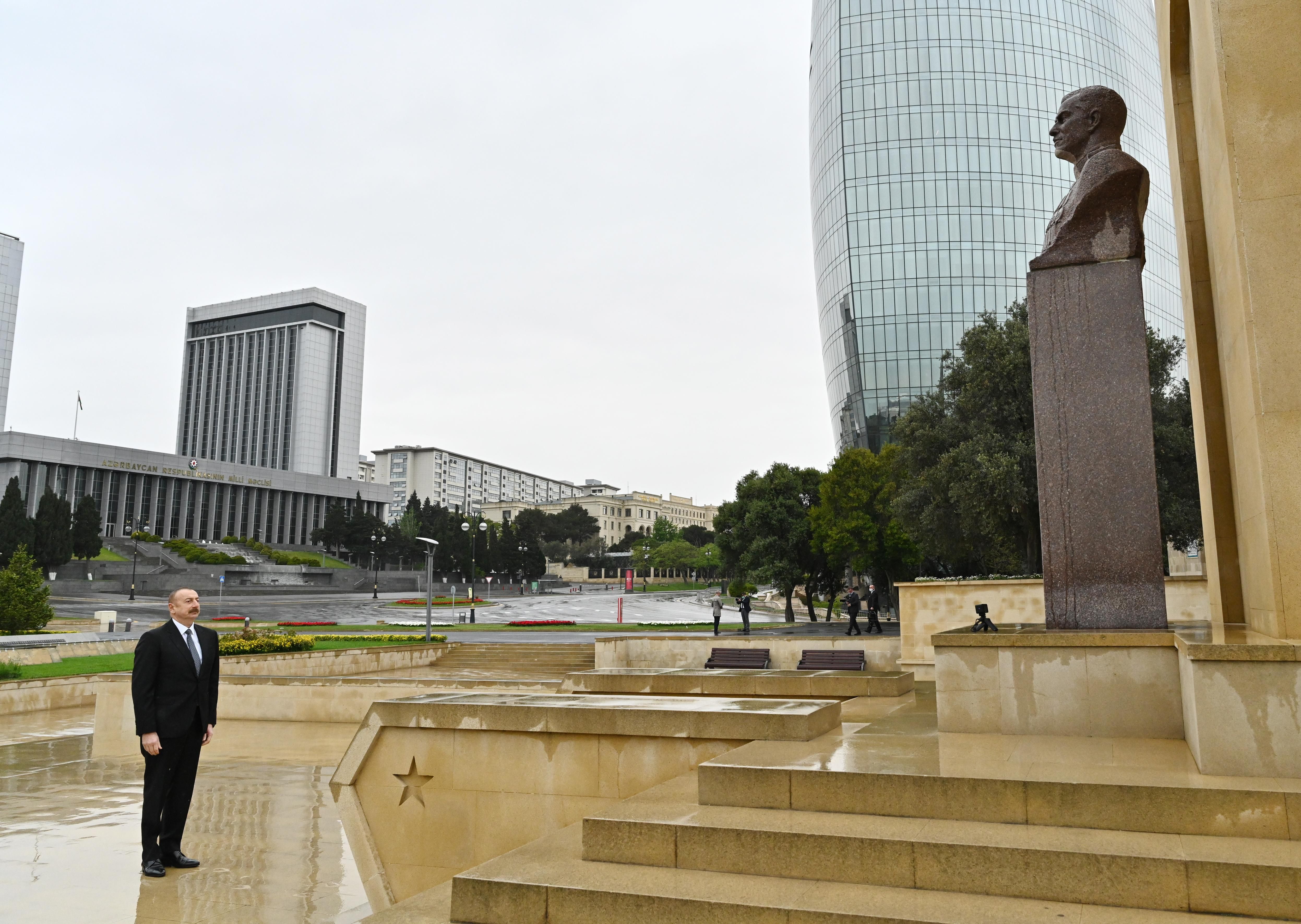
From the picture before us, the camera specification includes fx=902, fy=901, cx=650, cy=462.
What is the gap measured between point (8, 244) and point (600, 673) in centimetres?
12782

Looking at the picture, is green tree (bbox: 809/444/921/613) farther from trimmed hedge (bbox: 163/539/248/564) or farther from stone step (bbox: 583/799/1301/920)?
trimmed hedge (bbox: 163/539/248/564)

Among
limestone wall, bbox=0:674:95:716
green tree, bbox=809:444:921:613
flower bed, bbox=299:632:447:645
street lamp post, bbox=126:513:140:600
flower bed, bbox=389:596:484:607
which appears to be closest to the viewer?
limestone wall, bbox=0:674:95:716

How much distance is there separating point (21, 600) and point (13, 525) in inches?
1816

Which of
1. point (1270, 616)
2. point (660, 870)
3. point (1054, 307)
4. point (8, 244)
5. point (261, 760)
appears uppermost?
point (8, 244)

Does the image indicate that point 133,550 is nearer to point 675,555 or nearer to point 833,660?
point 675,555

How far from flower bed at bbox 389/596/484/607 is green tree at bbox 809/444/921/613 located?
72.0ft

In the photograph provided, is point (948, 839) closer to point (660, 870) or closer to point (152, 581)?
point (660, 870)

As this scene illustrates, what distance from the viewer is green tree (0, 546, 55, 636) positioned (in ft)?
85.7

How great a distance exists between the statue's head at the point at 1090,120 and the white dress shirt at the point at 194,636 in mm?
7559

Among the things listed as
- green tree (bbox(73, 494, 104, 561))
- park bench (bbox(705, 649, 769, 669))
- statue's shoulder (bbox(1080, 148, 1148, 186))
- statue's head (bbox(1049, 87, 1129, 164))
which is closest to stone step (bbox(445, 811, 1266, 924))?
statue's shoulder (bbox(1080, 148, 1148, 186))

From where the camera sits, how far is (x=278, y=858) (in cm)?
671

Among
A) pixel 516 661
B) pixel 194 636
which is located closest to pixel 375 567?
pixel 516 661

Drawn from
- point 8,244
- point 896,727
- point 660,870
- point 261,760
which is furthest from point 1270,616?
point 8,244

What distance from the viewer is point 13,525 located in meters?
63.9
